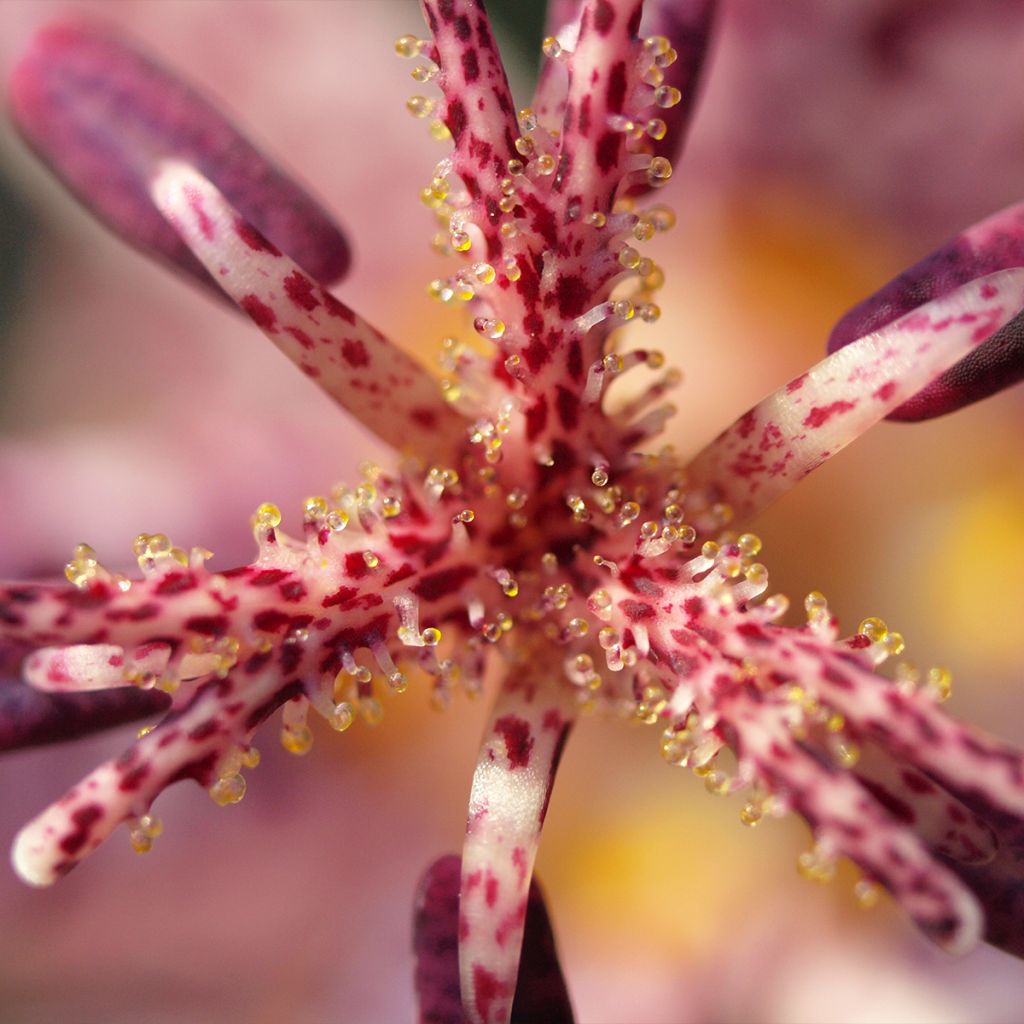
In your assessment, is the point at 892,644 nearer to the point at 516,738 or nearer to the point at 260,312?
the point at 516,738

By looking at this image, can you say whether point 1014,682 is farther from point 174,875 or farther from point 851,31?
point 174,875

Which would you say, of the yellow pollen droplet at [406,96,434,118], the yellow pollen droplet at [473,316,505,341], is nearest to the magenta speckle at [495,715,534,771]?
the yellow pollen droplet at [473,316,505,341]

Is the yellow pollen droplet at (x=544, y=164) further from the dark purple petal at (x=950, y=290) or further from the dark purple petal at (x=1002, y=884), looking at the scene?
the dark purple petal at (x=1002, y=884)

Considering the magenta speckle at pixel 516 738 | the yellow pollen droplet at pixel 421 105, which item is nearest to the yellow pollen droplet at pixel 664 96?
the yellow pollen droplet at pixel 421 105

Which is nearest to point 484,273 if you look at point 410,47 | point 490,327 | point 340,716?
point 490,327

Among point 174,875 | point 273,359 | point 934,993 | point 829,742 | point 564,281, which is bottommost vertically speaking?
point 934,993

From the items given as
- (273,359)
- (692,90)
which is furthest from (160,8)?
(692,90)
